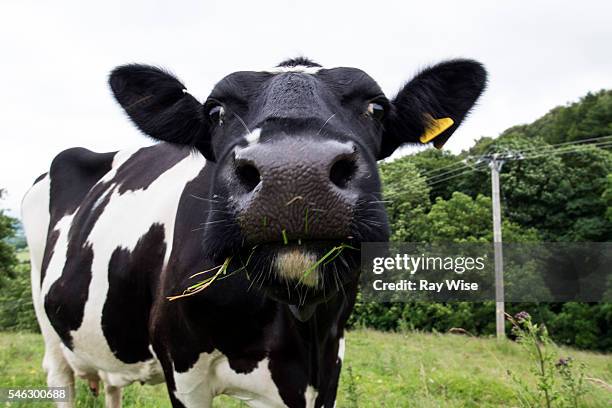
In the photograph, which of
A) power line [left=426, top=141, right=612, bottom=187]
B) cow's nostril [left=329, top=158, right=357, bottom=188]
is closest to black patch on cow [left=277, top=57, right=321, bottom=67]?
cow's nostril [left=329, top=158, right=357, bottom=188]

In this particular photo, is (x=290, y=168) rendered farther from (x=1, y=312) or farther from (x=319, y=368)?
(x=1, y=312)

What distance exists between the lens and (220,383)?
3.07 meters

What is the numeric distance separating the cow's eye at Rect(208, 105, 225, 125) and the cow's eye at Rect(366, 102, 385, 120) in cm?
66

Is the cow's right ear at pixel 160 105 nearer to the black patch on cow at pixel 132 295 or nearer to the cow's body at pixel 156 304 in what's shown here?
the cow's body at pixel 156 304

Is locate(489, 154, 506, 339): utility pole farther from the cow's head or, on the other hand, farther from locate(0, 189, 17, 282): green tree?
locate(0, 189, 17, 282): green tree

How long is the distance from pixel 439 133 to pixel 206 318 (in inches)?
64.7

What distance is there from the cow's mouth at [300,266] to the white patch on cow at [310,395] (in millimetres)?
1161

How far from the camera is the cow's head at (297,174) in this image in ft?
5.52

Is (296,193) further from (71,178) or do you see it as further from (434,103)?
(71,178)

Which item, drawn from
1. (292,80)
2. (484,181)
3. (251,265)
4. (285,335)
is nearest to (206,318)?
(285,335)

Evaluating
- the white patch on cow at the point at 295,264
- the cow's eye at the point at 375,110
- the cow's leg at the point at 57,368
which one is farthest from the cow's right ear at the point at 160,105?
the cow's leg at the point at 57,368

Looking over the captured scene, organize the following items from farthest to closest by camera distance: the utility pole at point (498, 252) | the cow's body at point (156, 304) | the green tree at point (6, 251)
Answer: the green tree at point (6, 251)
the utility pole at point (498, 252)
the cow's body at point (156, 304)

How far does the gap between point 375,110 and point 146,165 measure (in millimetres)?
2735

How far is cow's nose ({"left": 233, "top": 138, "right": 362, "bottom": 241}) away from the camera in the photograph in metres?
1.66
